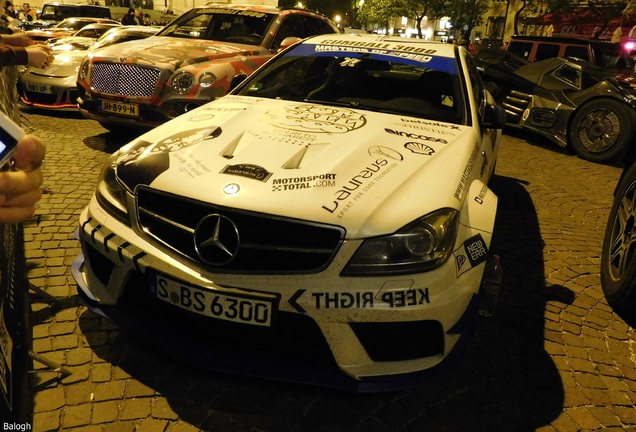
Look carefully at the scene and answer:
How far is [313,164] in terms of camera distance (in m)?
2.32

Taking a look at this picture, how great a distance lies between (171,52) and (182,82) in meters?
0.61

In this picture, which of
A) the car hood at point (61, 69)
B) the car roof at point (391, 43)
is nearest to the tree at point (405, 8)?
the car hood at point (61, 69)

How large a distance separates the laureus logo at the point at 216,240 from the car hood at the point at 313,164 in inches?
3.5

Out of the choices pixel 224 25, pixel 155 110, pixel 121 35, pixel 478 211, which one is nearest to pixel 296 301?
pixel 478 211

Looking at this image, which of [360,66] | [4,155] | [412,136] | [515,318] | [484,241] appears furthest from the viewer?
[360,66]

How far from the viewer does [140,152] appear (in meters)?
2.49

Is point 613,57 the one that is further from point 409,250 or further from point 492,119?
point 409,250

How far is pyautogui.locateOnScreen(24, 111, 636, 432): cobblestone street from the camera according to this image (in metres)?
2.12

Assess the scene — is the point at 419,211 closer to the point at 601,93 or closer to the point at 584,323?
the point at 584,323

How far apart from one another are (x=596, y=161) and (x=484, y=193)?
229 inches

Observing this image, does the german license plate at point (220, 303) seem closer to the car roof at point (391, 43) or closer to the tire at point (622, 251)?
the tire at point (622, 251)

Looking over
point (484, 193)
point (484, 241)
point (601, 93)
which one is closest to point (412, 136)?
point (484, 193)

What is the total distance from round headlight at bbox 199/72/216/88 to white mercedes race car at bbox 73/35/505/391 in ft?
9.80

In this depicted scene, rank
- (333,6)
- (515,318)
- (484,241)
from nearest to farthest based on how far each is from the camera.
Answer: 1. (484,241)
2. (515,318)
3. (333,6)
